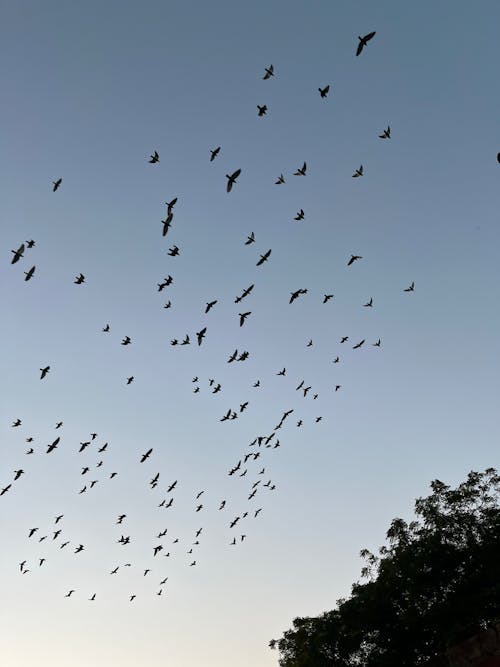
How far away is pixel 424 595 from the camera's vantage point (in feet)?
115

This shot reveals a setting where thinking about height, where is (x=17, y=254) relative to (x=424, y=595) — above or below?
above

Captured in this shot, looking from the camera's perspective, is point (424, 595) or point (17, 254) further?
point (424, 595)

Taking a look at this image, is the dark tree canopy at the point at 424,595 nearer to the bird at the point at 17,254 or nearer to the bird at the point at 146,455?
the bird at the point at 146,455

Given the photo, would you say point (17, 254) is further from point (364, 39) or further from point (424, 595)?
point (424, 595)

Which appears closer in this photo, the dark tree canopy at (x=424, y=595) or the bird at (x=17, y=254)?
the bird at (x=17, y=254)

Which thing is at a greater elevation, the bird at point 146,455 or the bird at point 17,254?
the bird at point 17,254

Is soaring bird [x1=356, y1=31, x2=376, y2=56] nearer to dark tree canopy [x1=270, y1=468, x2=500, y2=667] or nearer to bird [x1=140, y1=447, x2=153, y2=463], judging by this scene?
bird [x1=140, y1=447, x2=153, y2=463]

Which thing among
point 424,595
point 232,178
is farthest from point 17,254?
point 424,595

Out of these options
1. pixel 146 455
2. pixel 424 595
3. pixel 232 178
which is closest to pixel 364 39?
pixel 232 178

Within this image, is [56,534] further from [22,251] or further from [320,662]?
[320,662]

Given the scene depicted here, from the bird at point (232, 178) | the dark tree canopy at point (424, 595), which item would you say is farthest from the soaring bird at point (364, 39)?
the dark tree canopy at point (424, 595)

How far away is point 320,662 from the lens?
3778 cm

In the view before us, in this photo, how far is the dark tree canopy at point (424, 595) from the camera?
3375 cm

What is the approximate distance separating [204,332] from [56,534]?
1369cm
